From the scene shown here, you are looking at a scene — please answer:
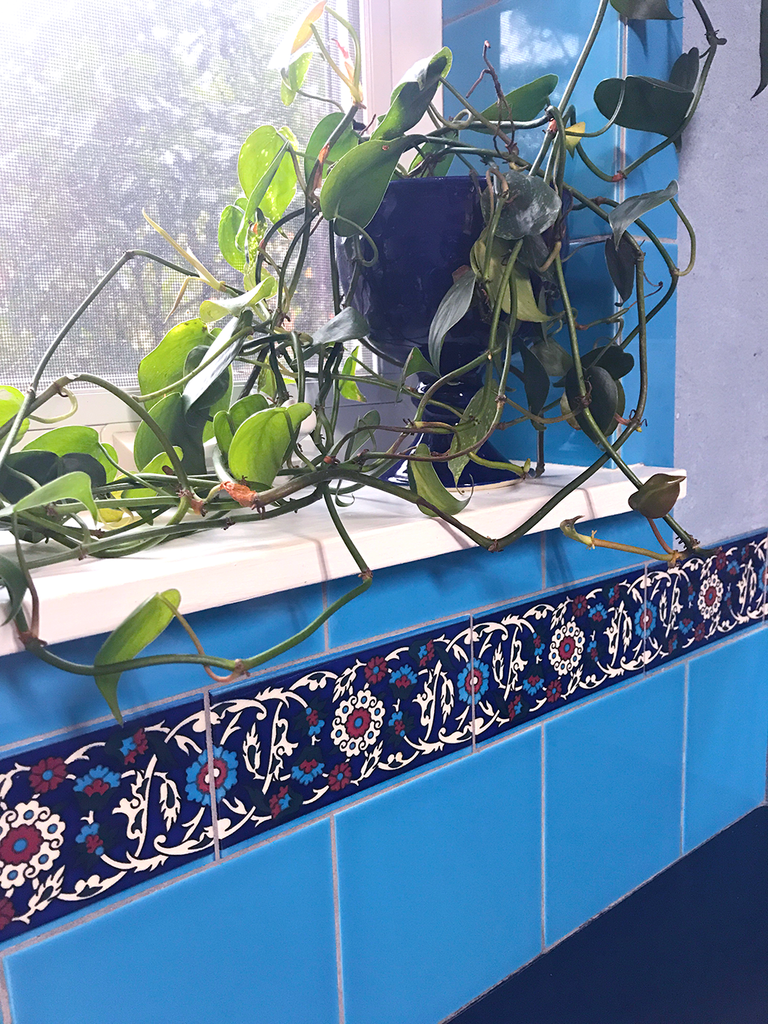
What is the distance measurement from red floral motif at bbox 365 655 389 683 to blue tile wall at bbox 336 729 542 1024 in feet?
0.31

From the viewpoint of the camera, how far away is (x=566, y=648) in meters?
0.76

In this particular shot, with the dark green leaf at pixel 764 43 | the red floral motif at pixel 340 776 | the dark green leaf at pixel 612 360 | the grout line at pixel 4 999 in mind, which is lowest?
the grout line at pixel 4 999

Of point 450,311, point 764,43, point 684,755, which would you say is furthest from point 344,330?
point 684,755

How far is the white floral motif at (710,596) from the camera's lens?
905mm

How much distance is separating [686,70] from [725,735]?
71 centimetres

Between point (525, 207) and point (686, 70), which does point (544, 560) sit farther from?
point (686, 70)

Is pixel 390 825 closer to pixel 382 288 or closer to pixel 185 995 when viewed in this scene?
pixel 185 995

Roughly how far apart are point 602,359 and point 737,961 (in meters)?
0.58

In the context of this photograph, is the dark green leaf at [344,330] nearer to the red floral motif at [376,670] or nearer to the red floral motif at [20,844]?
the red floral motif at [376,670]

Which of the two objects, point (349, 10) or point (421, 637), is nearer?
point (421, 637)

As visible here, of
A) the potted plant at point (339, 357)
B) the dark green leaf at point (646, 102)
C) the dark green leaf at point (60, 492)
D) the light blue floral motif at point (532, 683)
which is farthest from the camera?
the light blue floral motif at point (532, 683)

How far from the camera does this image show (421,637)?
2.09ft

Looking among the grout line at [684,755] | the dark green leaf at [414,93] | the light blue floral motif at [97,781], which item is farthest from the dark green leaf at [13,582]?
the grout line at [684,755]

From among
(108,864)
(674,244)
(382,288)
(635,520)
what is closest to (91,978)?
(108,864)
